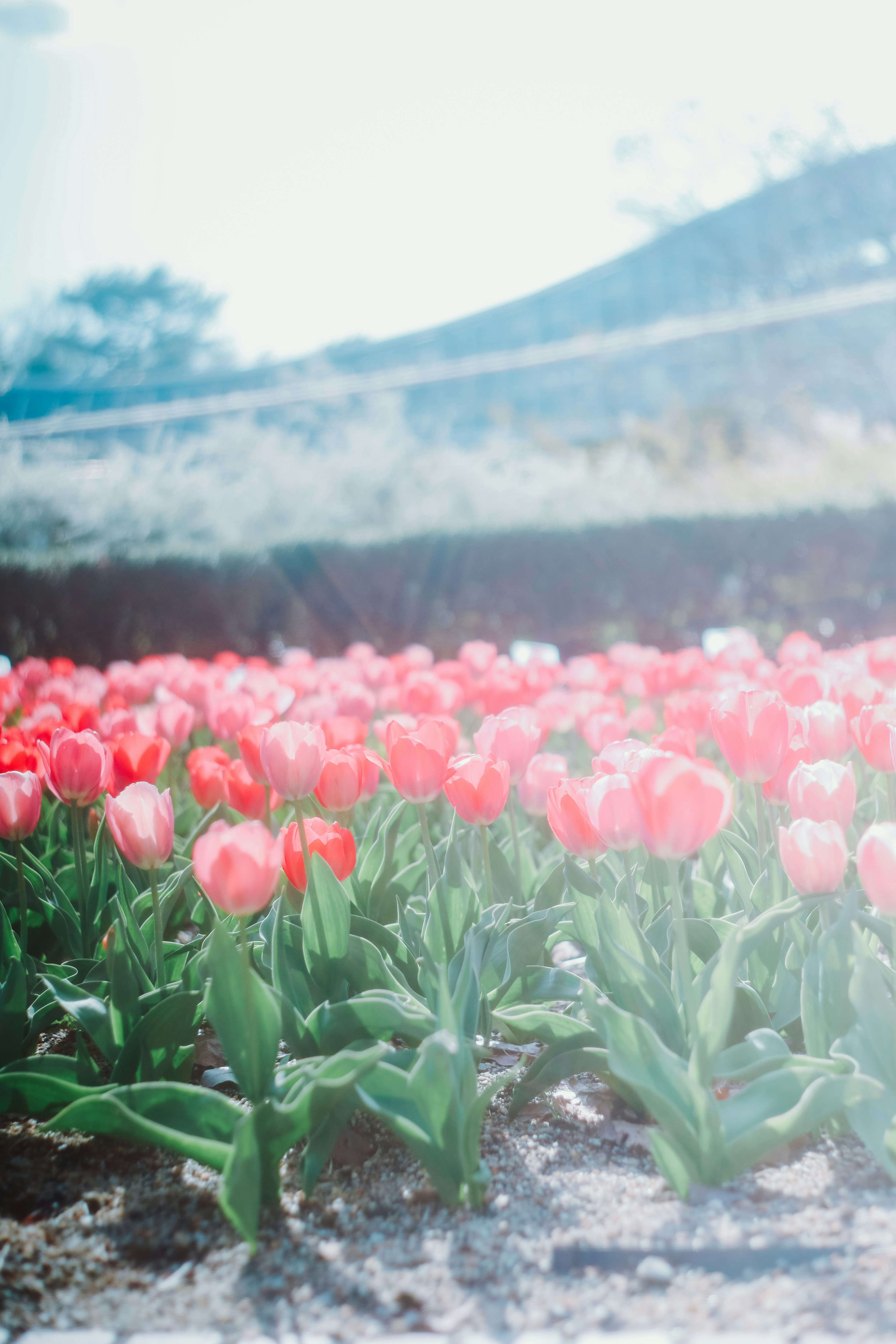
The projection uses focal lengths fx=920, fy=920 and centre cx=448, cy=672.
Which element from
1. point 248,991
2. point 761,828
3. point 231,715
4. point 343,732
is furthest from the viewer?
point 231,715

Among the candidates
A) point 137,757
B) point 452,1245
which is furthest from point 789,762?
point 137,757

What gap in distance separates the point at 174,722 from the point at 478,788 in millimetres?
1305

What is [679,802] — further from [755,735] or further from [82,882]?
[82,882]

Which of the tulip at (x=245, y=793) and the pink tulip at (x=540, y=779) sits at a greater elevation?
the tulip at (x=245, y=793)

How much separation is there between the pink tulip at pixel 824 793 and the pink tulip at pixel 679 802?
1.07ft

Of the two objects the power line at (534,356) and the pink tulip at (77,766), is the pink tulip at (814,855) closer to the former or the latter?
the pink tulip at (77,766)

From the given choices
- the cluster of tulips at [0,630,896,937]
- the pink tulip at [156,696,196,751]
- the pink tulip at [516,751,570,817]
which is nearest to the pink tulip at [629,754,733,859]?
the cluster of tulips at [0,630,896,937]

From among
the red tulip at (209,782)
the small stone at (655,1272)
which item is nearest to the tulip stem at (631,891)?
the small stone at (655,1272)

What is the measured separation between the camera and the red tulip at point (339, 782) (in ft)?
5.96

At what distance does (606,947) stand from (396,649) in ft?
23.4

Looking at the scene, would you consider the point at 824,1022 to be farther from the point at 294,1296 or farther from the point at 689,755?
the point at 294,1296

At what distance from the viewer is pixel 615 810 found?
4.70 feet

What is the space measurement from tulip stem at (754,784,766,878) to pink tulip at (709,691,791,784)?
0.13 metres

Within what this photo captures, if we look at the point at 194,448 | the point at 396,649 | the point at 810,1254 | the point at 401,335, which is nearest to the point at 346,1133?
the point at 810,1254
